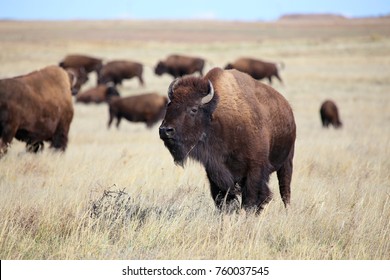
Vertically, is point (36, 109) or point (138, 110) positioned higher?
point (36, 109)

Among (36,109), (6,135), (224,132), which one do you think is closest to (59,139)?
(36,109)

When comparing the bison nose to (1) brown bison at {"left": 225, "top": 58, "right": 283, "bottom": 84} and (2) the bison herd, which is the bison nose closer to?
(2) the bison herd

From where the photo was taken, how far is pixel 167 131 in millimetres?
5391

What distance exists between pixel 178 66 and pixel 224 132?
35841 millimetres

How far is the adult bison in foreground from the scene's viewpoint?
562 centimetres

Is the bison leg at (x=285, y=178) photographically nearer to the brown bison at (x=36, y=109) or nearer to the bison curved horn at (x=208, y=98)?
the bison curved horn at (x=208, y=98)

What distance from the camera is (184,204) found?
6312 millimetres

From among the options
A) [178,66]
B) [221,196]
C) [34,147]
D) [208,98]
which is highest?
[208,98]

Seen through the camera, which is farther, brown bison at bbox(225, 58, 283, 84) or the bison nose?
brown bison at bbox(225, 58, 283, 84)

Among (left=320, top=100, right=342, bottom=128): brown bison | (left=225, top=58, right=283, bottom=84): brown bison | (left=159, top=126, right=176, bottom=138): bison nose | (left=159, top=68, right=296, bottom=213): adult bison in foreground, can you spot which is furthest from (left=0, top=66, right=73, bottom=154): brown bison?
(left=225, top=58, right=283, bottom=84): brown bison

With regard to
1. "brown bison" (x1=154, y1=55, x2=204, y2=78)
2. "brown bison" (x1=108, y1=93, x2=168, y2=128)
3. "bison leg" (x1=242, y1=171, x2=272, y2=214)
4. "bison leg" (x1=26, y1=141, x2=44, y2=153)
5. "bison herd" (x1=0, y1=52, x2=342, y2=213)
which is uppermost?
"bison herd" (x1=0, y1=52, x2=342, y2=213)

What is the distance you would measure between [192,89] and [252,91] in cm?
101

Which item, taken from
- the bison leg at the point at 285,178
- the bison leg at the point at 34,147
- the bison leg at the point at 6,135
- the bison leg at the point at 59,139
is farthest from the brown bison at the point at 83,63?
the bison leg at the point at 285,178

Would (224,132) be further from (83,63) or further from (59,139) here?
(83,63)
